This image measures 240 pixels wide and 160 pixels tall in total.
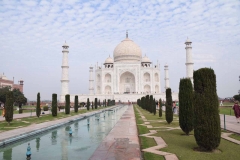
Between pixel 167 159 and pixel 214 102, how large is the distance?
1.52 m

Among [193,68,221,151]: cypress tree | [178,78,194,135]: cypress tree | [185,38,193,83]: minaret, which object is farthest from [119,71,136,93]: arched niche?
[193,68,221,151]: cypress tree

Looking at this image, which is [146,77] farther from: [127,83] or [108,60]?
[108,60]

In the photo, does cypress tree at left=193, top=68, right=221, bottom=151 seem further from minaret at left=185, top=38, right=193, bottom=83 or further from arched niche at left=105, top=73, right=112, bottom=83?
arched niche at left=105, top=73, right=112, bottom=83

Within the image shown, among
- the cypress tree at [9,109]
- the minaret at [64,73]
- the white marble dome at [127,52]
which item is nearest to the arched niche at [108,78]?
the white marble dome at [127,52]

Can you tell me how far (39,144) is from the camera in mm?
5496

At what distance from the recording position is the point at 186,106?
6.23m

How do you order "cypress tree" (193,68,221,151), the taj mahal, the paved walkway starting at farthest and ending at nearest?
1. the taj mahal
2. "cypress tree" (193,68,221,151)
3. the paved walkway

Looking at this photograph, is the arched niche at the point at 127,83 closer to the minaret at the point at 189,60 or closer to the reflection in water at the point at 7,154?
the minaret at the point at 189,60

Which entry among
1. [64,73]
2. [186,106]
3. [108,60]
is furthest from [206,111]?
[108,60]

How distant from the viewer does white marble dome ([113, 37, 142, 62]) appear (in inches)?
1580

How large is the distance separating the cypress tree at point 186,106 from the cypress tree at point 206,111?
164cm

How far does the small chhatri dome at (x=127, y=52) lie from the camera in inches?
1580

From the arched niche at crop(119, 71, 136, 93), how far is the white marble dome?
2.93 metres

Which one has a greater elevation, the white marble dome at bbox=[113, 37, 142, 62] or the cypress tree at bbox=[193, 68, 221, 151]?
the white marble dome at bbox=[113, 37, 142, 62]
